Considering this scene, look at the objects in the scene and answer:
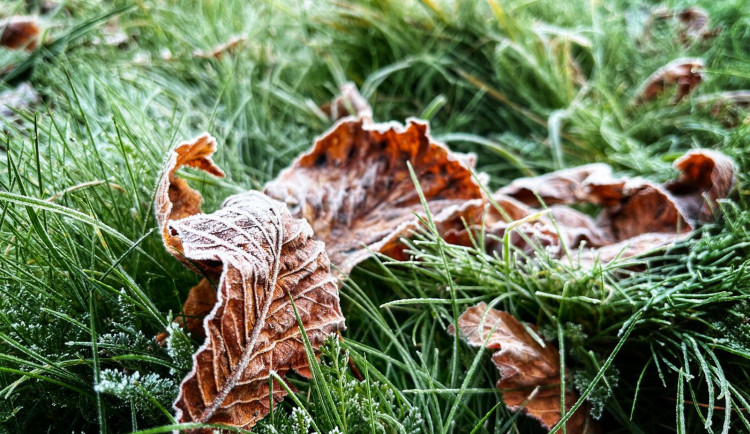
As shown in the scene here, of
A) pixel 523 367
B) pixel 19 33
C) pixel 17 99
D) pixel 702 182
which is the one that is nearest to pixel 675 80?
pixel 702 182

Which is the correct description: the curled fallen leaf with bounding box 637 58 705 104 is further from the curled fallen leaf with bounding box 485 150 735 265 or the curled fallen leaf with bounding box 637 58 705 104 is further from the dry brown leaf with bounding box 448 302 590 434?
the dry brown leaf with bounding box 448 302 590 434

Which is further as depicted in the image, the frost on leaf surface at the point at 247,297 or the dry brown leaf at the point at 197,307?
the dry brown leaf at the point at 197,307

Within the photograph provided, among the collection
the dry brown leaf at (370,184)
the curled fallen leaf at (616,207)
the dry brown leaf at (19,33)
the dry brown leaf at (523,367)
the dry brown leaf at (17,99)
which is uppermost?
the dry brown leaf at (19,33)

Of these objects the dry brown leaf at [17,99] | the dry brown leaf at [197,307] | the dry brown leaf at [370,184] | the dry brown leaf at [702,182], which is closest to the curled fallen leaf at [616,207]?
the dry brown leaf at [702,182]

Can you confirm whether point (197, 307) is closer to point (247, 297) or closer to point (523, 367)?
point (247, 297)

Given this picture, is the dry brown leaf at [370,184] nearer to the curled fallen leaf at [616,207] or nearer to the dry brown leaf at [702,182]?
the curled fallen leaf at [616,207]

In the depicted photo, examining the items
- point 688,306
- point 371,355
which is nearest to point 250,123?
point 371,355
